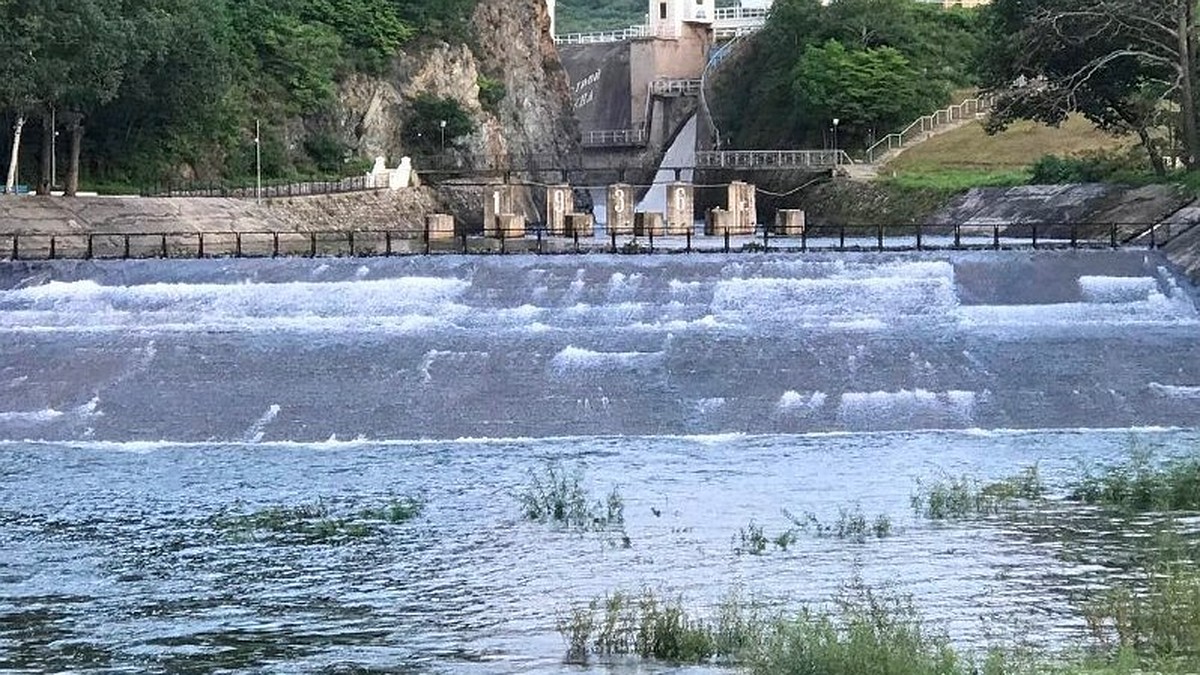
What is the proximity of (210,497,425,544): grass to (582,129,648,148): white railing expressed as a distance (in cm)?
12374

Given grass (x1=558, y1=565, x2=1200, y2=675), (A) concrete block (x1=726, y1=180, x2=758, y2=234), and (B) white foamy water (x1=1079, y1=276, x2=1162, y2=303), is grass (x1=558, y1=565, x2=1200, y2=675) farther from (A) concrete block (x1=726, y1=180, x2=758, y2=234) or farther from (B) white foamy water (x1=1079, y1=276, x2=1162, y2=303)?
(A) concrete block (x1=726, y1=180, x2=758, y2=234)

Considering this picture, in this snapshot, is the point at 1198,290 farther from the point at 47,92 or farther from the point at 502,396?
the point at 47,92

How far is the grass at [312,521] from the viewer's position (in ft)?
95.8

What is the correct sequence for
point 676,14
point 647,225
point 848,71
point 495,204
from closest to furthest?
point 647,225
point 495,204
point 848,71
point 676,14

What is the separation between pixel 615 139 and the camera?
516 feet

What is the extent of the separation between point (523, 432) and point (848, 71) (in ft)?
243

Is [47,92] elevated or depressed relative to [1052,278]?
elevated

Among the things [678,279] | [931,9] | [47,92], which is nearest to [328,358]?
[678,279]

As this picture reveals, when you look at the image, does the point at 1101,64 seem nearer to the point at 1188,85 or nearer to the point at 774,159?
the point at 1188,85

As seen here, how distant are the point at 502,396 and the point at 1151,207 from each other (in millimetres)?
27885

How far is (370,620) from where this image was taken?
23.2m

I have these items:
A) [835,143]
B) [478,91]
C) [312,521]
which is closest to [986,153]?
[835,143]

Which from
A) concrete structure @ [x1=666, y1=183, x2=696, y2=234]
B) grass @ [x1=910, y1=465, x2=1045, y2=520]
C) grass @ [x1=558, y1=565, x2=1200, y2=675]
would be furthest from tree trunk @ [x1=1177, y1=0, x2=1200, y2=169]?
grass @ [x1=558, y1=565, x2=1200, y2=675]

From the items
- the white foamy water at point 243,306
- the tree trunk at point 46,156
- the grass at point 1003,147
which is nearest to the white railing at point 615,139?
the grass at point 1003,147
